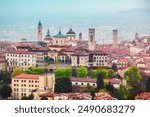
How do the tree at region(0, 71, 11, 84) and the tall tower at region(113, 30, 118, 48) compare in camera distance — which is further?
the tall tower at region(113, 30, 118, 48)

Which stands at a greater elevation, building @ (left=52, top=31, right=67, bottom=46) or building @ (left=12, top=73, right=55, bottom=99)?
building @ (left=52, top=31, right=67, bottom=46)

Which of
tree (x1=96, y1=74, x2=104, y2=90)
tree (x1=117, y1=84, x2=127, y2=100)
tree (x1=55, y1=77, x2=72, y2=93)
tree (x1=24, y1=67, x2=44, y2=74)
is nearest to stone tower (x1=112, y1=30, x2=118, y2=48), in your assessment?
tree (x1=96, y1=74, x2=104, y2=90)

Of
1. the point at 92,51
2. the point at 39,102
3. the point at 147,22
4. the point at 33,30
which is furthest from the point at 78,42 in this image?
the point at 39,102

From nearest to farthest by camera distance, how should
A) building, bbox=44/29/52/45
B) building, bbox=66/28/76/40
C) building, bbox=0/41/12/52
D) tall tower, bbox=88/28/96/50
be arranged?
building, bbox=0/41/12/52
tall tower, bbox=88/28/96/50
building, bbox=66/28/76/40
building, bbox=44/29/52/45

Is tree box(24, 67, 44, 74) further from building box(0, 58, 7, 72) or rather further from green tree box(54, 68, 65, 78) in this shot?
building box(0, 58, 7, 72)

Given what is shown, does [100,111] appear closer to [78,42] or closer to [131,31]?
[131,31]

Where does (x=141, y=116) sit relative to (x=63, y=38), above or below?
below

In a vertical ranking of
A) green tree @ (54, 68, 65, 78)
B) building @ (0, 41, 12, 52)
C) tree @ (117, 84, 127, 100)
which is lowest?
tree @ (117, 84, 127, 100)
